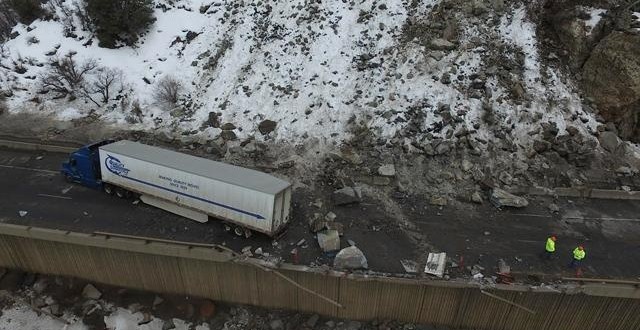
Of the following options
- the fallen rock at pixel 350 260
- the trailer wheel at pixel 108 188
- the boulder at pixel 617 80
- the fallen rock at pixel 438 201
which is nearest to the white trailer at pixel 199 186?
the trailer wheel at pixel 108 188

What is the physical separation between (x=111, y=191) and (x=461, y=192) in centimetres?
1695

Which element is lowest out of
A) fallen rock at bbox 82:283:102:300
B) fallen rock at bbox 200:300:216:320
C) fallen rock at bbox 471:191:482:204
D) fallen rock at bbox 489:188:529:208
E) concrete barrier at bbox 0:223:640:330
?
fallen rock at bbox 82:283:102:300

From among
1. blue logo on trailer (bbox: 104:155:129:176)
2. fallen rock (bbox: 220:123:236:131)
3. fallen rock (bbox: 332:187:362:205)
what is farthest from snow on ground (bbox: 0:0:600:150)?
blue logo on trailer (bbox: 104:155:129:176)

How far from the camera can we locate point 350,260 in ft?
54.0

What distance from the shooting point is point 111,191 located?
2019cm

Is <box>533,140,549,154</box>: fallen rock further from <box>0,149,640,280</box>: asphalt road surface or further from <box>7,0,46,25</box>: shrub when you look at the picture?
<box>7,0,46,25</box>: shrub

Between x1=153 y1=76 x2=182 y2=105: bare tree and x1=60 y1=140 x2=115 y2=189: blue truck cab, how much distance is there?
6030mm

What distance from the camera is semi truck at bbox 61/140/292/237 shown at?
661 inches

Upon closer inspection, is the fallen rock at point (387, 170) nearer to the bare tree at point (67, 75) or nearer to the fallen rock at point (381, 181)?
the fallen rock at point (381, 181)

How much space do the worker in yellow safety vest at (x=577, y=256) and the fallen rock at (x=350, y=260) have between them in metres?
8.10

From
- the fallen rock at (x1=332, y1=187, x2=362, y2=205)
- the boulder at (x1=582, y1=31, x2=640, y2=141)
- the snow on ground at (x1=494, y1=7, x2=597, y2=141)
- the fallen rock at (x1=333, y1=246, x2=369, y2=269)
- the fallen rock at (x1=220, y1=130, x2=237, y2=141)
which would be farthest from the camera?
the fallen rock at (x1=220, y1=130, x2=237, y2=141)

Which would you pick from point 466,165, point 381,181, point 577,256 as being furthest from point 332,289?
point 466,165

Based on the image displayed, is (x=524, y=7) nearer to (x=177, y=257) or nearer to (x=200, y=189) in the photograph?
(x=200, y=189)

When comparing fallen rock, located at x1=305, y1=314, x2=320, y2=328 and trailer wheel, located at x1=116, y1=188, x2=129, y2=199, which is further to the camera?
trailer wheel, located at x1=116, y1=188, x2=129, y2=199
